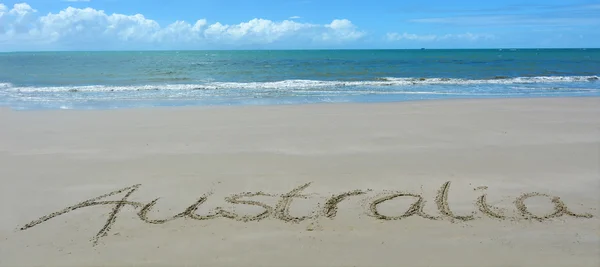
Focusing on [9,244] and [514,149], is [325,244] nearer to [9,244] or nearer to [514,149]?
[9,244]

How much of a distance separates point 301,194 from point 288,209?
0.48 m

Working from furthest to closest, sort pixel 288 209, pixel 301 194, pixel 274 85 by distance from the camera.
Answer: pixel 274 85
pixel 301 194
pixel 288 209

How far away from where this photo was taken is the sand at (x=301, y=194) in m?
4.04

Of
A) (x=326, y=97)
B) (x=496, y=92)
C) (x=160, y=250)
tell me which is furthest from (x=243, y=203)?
(x=496, y=92)

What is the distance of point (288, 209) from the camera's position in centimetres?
492

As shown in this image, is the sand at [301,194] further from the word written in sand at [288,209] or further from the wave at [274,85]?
the wave at [274,85]

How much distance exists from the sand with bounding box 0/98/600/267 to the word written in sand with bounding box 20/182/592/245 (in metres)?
0.02

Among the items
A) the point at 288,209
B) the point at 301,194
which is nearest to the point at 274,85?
the point at 301,194

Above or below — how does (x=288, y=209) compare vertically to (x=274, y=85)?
below

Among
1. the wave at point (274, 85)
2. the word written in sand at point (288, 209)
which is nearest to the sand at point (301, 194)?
the word written in sand at point (288, 209)

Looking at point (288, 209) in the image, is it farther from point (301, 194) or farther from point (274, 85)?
point (274, 85)

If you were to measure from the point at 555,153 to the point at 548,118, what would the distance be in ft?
12.9

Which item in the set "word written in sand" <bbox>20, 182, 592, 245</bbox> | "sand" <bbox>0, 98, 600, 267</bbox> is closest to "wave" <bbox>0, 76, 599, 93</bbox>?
"sand" <bbox>0, 98, 600, 267</bbox>

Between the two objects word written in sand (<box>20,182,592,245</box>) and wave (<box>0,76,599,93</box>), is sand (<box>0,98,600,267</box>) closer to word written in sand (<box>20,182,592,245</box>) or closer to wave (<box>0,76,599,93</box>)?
word written in sand (<box>20,182,592,245</box>)
